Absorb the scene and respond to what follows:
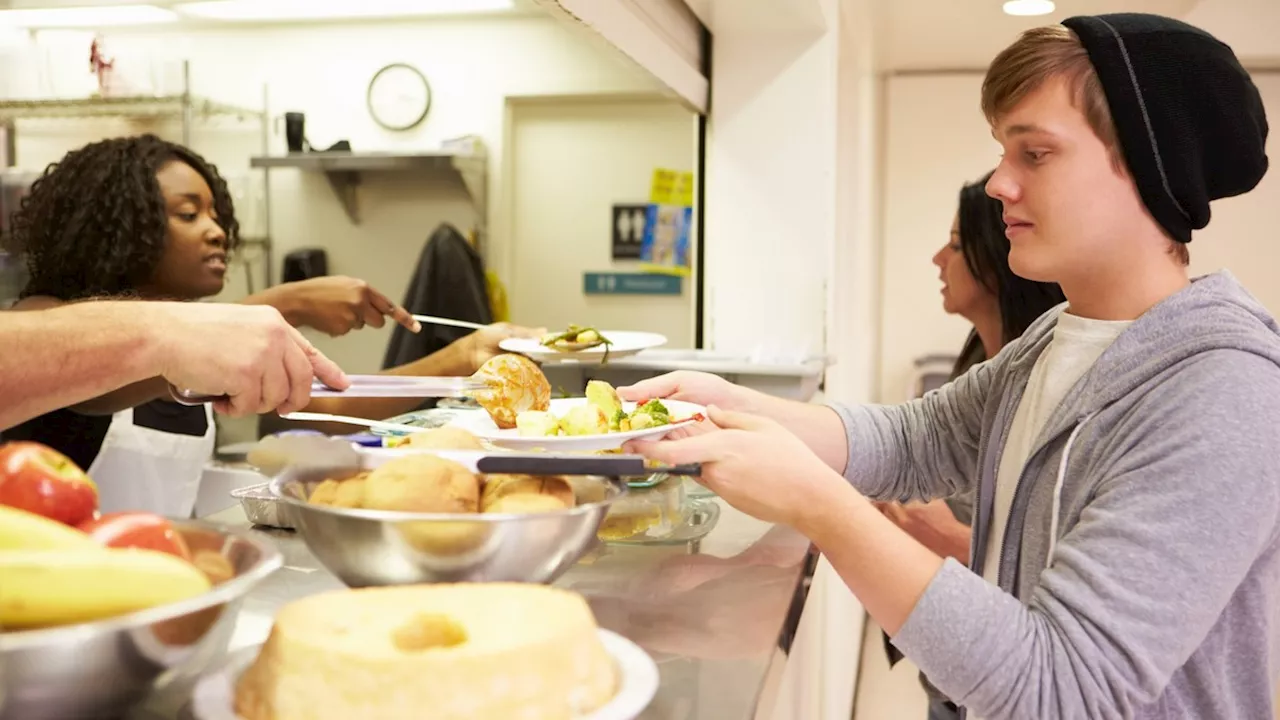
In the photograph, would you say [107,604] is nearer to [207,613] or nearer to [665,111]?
[207,613]

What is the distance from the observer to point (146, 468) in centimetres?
238

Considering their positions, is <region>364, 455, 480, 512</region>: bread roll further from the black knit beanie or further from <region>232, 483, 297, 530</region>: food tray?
the black knit beanie

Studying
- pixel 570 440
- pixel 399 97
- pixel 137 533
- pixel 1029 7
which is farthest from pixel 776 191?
pixel 137 533

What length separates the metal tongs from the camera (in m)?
1.10

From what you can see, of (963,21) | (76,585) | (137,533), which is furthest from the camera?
(963,21)

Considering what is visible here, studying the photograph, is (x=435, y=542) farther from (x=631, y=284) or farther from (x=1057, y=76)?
(x=631, y=284)

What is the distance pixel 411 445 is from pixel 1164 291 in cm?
82

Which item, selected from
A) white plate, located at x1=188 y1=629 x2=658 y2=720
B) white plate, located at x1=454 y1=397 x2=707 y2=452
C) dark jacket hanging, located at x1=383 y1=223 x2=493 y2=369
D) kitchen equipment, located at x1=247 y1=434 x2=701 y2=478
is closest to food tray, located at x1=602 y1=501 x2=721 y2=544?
white plate, located at x1=454 y1=397 x2=707 y2=452

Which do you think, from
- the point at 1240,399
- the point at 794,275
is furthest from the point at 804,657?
the point at 1240,399

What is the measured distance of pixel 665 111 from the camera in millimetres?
3988

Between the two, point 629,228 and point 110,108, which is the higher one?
point 110,108

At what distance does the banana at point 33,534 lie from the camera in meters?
0.60

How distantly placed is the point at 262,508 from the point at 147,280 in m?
1.45

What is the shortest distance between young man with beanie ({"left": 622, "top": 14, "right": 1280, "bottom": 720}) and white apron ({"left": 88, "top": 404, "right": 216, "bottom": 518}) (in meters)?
1.65
